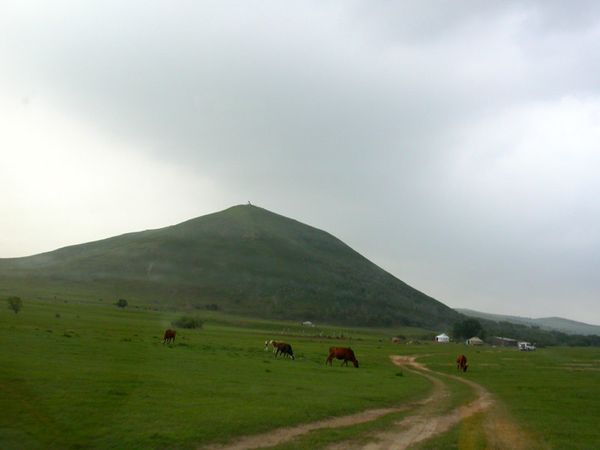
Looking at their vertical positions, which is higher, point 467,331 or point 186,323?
point 467,331

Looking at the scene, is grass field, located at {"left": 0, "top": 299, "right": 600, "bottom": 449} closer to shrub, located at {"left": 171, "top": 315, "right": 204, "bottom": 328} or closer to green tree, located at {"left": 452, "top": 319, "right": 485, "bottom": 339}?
shrub, located at {"left": 171, "top": 315, "right": 204, "bottom": 328}

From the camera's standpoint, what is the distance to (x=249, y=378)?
92.8 ft

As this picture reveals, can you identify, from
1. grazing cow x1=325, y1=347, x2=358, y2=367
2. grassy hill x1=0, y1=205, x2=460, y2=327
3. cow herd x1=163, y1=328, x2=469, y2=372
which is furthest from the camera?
grassy hill x1=0, y1=205, x2=460, y2=327

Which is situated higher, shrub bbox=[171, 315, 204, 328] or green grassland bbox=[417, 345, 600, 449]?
shrub bbox=[171, 315, 204, 328]

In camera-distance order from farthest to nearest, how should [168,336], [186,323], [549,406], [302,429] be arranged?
1. [186,323]
2. [168,336]
3. [549,406]
4. [302,429]

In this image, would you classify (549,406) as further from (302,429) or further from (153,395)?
(153,395)

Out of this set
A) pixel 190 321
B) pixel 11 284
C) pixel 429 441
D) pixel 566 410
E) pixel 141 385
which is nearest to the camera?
pixel 429 441

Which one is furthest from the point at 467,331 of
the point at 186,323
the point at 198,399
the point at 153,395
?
the point at 153,395

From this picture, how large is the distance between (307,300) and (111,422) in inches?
6415

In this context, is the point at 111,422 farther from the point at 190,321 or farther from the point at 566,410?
the point at 190,321

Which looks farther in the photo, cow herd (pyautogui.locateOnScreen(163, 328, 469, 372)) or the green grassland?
cow herd (pyautogui.locateOnScreen(163, 328, 469, 372))

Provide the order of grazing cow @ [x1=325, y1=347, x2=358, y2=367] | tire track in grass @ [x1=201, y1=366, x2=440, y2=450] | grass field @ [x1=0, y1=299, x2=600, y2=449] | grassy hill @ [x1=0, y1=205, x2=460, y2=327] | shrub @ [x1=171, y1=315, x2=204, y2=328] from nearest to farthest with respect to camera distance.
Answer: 1. tire track in grass @ [x1=201, y1=366, x2=440, y2=450]
2. grass field @ [x1=0, y1=299, x2=600, y2=449]
3. grazing cow @ [x1=325, y1=347, x2=358, y2=367]
4. shrub @ [x1=171, y1=315, x2=204, y2=328]
5. grassy hill @ [x1=0, y1=205, x2=460, y2=327]

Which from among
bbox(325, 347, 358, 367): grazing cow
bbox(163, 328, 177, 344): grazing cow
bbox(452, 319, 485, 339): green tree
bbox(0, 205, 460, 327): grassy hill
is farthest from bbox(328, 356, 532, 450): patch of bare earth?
bbox(452, 319, 485, 339): green tree

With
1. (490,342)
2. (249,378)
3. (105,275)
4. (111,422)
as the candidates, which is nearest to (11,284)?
(105,275)
